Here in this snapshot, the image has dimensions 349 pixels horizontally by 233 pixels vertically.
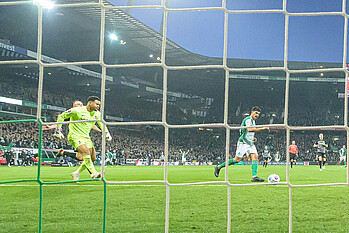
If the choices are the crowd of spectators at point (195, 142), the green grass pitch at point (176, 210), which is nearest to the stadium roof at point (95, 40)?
the crowd of spectators at point (195, 142)

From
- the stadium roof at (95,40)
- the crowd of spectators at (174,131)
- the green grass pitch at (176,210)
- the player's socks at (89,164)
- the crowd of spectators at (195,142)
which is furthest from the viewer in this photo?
the crowd of spectators at (195,142)

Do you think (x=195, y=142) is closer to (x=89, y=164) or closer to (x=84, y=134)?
(x=84, y=134)

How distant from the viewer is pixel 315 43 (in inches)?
1494

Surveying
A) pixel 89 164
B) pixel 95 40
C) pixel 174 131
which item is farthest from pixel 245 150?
pixel 174 131

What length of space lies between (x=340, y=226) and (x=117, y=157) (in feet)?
51.7

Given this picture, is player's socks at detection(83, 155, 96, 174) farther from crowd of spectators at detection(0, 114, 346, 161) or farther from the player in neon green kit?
crowd of spectators at detection(0, 114, 346, 161)

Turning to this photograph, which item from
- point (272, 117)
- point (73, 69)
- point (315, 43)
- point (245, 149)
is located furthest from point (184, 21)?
point (245, 149)

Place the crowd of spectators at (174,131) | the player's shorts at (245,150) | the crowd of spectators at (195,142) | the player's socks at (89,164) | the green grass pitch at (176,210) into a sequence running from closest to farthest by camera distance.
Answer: the green grass pitch at (176,210)
the player's socks at (89,164)
the player's shorts at (245,150)
the crowd of spectators at (174,131)
the crowd of spectators at (195,142)

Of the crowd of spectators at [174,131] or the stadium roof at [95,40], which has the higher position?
the stadium roof at [95,40]

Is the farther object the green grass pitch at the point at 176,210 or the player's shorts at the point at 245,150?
the player's shorts at the point at 245,150

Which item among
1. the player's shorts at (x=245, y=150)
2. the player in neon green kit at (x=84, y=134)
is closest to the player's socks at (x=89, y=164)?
the player in neon green kit at (x=84, y=134)

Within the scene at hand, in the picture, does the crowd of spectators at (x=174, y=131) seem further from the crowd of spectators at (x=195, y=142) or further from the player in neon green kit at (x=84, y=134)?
the player in neon green kit at (x=84, y=134)

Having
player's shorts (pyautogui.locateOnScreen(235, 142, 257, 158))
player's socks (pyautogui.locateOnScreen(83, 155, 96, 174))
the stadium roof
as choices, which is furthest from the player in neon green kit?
the stadium roof

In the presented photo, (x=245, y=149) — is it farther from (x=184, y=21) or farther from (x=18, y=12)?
(x=184, y=21)
